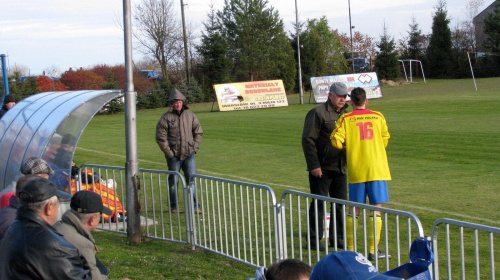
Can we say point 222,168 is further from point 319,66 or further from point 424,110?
point 319,66

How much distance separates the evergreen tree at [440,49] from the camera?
6669 cm

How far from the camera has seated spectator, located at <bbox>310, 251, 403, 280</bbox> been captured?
90.0 inches

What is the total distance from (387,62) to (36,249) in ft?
195

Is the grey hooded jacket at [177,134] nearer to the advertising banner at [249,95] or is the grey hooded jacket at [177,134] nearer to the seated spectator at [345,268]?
the seated spectator at [345,268]

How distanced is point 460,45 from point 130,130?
65.9m

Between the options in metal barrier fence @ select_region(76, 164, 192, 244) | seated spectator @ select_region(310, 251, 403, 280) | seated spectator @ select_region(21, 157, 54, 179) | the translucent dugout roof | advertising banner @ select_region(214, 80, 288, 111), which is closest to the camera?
seated spectator @ select_region(310, 251, 403, 280)

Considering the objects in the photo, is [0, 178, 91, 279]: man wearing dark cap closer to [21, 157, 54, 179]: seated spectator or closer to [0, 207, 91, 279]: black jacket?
[0, 207, 91, 279]: black jacket

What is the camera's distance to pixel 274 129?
24875 millimetres

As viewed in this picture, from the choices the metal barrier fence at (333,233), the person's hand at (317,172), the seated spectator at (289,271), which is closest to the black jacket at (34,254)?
the seated spectator at (289,271)

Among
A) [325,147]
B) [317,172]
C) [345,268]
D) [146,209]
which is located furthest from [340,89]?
[345,268]

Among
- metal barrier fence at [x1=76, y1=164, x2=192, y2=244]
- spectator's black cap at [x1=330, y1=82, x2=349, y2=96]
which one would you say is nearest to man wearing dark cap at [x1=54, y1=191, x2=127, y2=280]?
metal barrier fence at [x1=76, y1=164, x2=192, y2=244]

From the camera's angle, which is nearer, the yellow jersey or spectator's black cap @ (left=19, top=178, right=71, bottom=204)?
spectator's black cap @ (left=19, top=178, right=71, bottom=204)

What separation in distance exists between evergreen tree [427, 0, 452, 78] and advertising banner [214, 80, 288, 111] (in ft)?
103

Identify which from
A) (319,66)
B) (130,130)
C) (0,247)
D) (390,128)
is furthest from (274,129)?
(319,66)
